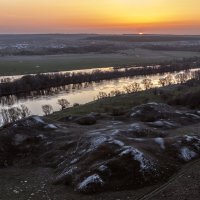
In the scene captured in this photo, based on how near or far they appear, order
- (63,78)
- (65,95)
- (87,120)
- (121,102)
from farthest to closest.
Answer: (63,78), (65,95), (121,102), (87,120)

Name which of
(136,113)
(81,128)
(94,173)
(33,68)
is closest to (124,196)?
(94,173)

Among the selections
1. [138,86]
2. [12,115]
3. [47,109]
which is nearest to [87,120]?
[12,115]

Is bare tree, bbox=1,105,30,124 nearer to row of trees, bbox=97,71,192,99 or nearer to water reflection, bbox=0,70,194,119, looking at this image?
water reflection, bbox=0,70,194,119

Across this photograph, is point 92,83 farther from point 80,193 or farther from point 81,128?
point 80,193

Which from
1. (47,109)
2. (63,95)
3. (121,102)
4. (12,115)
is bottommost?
(63,95)

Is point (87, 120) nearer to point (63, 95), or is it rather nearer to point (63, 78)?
point (63, 95)

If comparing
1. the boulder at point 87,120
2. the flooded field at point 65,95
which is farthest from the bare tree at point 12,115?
the boulder at point 87,120

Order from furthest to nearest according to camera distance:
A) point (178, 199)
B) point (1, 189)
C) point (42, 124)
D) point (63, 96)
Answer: point (63, 96), point (42, 124), point (1, 189), point (178, 199)

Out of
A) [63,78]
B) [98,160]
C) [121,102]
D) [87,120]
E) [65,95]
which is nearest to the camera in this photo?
[98,160]

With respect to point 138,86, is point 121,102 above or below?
above
